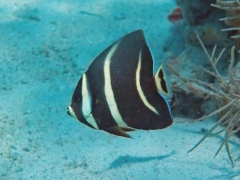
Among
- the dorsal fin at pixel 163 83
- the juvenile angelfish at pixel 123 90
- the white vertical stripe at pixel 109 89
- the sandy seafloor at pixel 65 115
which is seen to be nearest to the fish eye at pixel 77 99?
the juvenile angelfish at pixel 123 90

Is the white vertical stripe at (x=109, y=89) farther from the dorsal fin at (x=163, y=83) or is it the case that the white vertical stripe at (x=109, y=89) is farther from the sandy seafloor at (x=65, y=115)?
the sandy seafloor at (x=65, y=115)

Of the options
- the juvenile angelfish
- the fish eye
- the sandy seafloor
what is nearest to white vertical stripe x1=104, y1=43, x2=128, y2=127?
the juvenile angelfish

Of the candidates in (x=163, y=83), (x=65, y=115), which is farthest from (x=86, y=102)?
(x=65, y=115)

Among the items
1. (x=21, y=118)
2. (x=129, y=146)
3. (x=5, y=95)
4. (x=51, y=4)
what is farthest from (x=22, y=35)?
(x=129, y=146)

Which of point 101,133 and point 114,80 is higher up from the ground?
point 114,80

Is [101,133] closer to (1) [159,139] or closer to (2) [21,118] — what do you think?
(1) [159,139]

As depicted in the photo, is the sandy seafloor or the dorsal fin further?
the sandy seafloor

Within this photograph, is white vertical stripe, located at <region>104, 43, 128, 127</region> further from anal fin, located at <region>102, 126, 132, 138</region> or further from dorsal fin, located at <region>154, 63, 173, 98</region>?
dorsal fin, located at <region>154, 63, 173, 98</region>

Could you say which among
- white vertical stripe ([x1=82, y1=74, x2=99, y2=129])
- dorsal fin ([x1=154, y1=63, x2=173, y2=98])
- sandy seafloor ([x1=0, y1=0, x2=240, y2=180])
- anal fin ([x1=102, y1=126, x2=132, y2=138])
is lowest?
sandy seafloor ([x1=0, y1=0, x2=240, y2=180])
